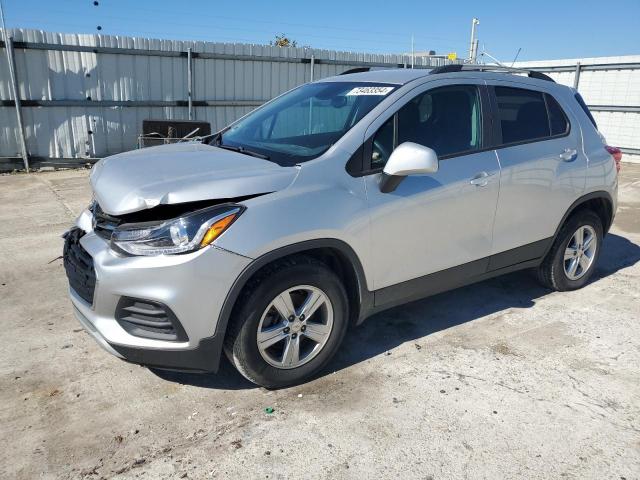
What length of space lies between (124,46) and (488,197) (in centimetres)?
886

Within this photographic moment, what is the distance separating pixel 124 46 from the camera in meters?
10.3

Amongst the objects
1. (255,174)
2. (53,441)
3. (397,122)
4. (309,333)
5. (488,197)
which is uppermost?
(397,122)

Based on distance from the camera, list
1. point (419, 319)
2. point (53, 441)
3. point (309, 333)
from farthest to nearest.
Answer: point (419, 319) < point (309, 333) < point (53, 441)

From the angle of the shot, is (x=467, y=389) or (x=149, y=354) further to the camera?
(x=467, y=389)

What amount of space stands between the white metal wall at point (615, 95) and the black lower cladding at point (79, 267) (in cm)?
1283

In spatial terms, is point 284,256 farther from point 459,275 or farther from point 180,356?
point 459,275

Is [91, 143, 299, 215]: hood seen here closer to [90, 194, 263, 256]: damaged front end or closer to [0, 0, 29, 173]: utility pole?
[90, 194, 263, 256]: damaged front end

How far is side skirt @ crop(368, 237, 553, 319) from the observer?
3.45 meters

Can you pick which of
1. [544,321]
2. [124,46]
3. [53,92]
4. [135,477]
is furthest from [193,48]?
[135,477]

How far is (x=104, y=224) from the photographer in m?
2.98

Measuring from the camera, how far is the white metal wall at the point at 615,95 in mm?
12266

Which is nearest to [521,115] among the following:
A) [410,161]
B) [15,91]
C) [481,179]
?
[481,179]

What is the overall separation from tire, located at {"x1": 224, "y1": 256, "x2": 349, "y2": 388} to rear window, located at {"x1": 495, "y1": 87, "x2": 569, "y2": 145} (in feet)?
5.99

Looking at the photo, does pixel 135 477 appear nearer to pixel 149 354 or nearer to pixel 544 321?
pixel 149 354
